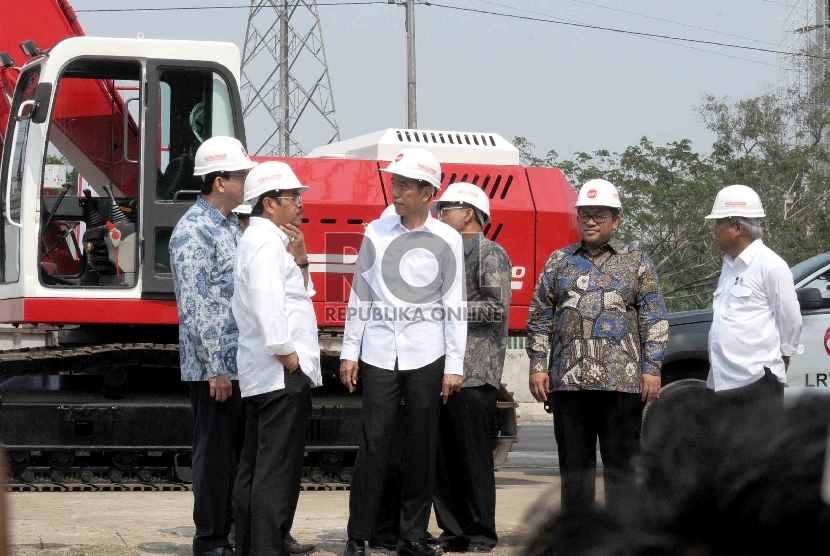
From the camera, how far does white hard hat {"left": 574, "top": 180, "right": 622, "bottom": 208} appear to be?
6.09 meters

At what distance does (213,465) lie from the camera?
18.4 feet

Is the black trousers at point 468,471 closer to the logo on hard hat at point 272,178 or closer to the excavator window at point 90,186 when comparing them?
the logo on hard hat at point 272,178

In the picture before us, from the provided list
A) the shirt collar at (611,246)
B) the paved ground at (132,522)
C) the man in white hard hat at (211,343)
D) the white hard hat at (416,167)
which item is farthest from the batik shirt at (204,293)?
the shirt collar at (611,246)

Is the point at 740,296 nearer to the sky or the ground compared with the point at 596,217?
nearer to the ground

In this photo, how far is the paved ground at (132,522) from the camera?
6.02 metres

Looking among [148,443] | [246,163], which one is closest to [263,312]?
[246,163]

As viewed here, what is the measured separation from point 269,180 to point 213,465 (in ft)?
4.37

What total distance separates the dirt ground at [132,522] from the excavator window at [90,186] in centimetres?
150

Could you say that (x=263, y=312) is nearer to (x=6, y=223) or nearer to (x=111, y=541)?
(x=111, y=541)

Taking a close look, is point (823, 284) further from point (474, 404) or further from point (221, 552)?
point (221, 552)

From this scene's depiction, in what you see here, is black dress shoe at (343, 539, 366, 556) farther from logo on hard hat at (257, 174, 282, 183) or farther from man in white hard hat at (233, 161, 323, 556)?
logo on hard hat at (257, 174, 282, 183)

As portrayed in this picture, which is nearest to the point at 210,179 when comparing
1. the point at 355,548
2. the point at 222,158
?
the point at 222,158

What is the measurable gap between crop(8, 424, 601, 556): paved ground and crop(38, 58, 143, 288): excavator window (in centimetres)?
150

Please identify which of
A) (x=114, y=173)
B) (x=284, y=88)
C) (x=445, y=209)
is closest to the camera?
(x=445, y=209)
